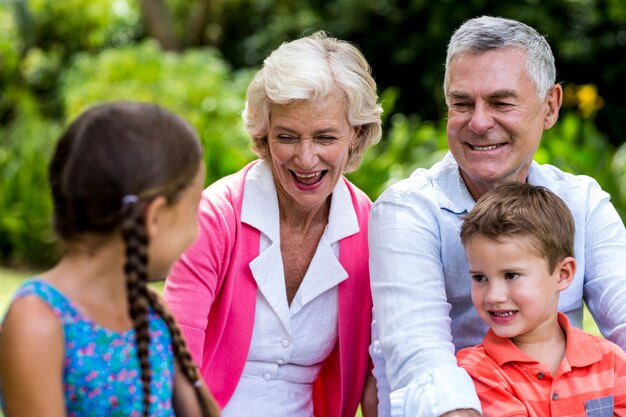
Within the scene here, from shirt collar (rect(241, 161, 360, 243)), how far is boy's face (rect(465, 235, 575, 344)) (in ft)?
2.20

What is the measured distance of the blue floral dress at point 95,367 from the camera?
6.51 feet

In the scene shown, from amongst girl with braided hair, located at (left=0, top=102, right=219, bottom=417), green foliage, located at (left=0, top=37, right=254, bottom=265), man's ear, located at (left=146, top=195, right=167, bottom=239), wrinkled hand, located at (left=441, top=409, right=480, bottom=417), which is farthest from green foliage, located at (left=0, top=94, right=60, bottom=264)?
man's ear, located at (left=146, top=195, right=167, bottom=239)

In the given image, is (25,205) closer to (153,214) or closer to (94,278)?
(94,278)

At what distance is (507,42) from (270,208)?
3.22ft

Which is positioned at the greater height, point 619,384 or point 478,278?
point 478,278

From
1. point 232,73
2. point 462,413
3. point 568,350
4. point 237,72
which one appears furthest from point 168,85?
point 462,413

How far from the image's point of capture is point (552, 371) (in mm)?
2795

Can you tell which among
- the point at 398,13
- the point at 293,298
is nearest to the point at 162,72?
the point at 398,13

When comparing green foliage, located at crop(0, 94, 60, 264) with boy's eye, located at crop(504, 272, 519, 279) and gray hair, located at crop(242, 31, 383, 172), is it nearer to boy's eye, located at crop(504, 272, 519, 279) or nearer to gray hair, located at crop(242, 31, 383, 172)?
gray hair, located at crop(242, 31, 383, 172)

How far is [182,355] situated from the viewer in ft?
7.18

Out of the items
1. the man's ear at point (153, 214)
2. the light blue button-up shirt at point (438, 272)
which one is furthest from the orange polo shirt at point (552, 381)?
the man's ear at point (153, 214)

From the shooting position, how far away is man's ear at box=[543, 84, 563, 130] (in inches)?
128

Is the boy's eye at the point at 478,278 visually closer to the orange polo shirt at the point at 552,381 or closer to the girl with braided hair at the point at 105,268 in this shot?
the orange polo shirt at the point at 552,381

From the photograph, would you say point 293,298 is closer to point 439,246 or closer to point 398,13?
point 439,246
